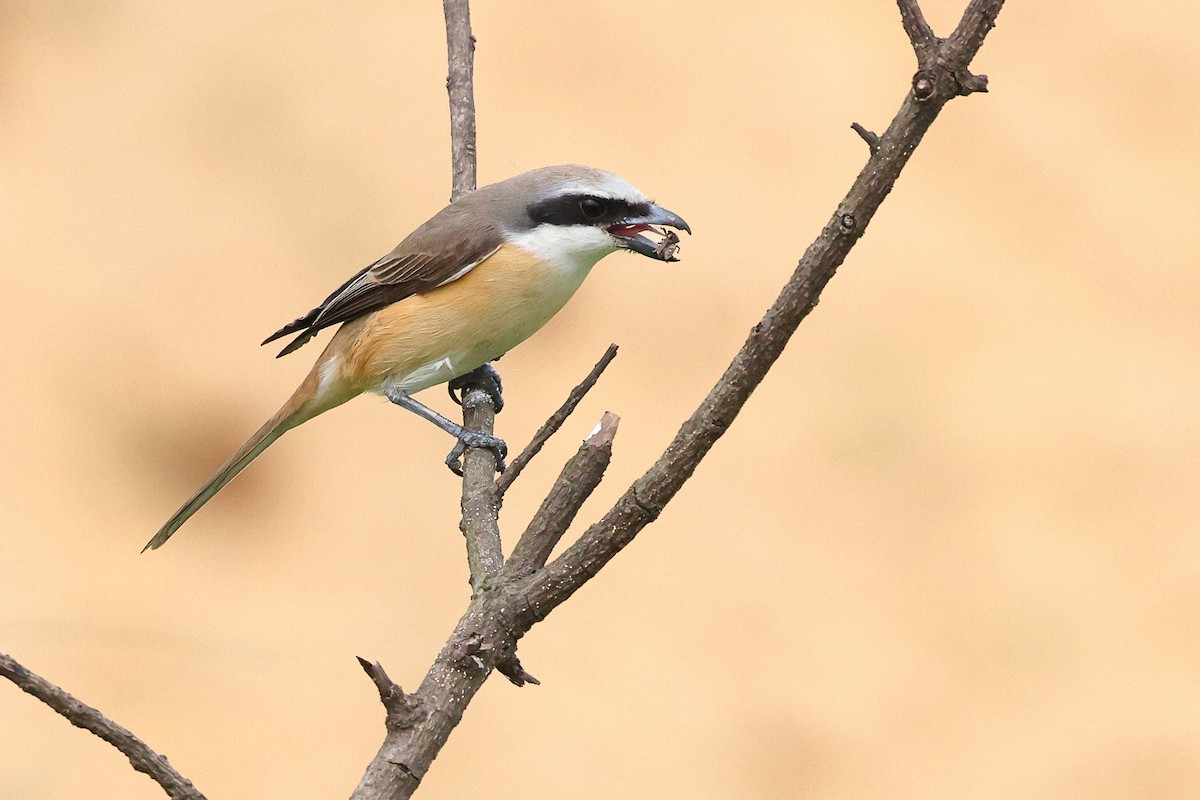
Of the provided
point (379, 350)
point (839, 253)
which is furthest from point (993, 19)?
point (379, 350)

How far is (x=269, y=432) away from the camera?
1870mm

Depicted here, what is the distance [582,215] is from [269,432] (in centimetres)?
62

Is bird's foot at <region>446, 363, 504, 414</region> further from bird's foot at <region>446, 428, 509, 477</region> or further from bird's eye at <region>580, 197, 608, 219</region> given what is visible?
bird's eye at <region>580, 197, 608, 219</region>

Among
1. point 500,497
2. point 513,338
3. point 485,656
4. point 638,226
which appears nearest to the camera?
point 485,656

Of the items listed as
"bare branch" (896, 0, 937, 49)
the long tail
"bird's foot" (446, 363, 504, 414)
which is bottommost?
the long tail

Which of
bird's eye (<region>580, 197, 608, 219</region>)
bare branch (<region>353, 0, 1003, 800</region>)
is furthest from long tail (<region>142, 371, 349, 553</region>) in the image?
bare branch (<region>353, 0, 1003, 800</region>)

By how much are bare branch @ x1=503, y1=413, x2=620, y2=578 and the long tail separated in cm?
85

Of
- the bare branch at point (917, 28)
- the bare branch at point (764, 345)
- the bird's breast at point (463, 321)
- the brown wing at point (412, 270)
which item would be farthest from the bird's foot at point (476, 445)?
the bare branch at point (917, 28)

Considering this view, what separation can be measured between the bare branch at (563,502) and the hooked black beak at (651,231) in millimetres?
518

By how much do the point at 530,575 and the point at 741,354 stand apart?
0.29 metres

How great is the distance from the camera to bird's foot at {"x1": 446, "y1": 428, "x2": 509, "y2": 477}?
64.7 inches

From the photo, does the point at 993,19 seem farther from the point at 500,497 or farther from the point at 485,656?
the point at 500,497

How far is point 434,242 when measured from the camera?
72.7 inches

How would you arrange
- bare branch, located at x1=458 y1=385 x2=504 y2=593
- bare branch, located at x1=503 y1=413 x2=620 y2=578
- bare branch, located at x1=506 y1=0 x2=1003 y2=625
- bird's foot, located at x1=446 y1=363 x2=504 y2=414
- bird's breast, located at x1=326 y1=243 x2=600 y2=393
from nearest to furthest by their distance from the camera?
bare branch, located at x1=506 y1=0 x2=1003 y2=625 → bare branch, located at x1=503 y1=413 x2=620 y2=578 → bare branch, located at x1=458 y1=385 x2=504 y2=593 → bird's breast, located at x1=326 y1=243 x2=600 y2=393 → bird's foot, located at x1=446 y1=363 x2=504 y2=414
